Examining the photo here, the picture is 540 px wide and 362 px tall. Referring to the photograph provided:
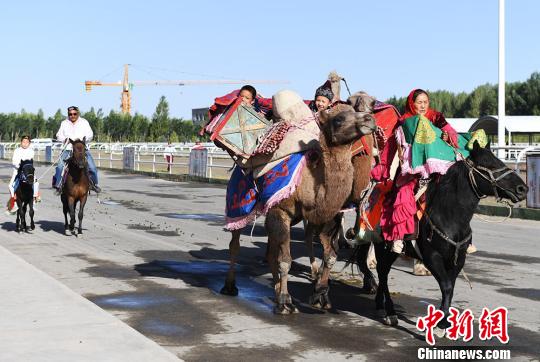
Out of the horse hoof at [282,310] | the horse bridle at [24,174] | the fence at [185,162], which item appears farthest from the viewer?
the fence at [185,162]

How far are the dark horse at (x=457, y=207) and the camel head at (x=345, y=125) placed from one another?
3.21ft

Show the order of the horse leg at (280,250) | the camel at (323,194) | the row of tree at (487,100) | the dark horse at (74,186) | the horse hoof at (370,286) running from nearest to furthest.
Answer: the camel at (323,194) < the horse leg at (280,250) < the horse hoof at (370,286) < the dark horse at (74,186) < the row of tree at (487,100)

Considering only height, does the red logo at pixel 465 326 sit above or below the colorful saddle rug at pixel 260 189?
below

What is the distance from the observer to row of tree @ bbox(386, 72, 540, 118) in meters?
98.6

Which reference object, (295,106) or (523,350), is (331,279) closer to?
(295,106)

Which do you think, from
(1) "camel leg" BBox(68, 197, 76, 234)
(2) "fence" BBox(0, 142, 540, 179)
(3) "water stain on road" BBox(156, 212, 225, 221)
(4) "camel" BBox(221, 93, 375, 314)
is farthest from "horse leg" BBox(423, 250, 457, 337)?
(3) "water stain on road" BBox(156, 212, 225, 221)

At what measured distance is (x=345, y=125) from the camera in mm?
7484

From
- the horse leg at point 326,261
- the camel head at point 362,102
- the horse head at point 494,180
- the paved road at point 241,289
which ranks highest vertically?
the camel head at point 362,102

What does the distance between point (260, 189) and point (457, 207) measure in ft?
7.40

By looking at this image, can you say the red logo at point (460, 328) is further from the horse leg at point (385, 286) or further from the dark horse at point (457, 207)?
the horse leg at point (385, 286)

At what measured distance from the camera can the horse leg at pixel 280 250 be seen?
8273mm

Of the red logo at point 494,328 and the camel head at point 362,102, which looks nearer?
the red logo at point 494,328

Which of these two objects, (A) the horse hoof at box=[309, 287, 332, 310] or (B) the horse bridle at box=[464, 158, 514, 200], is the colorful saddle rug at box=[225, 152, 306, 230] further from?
(B) the horse bridle at box=[464, 158, 514, 200]

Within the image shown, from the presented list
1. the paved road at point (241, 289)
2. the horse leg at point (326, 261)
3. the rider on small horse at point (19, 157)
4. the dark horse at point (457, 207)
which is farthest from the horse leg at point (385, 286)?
the rider on small horse at point (19, 157)
